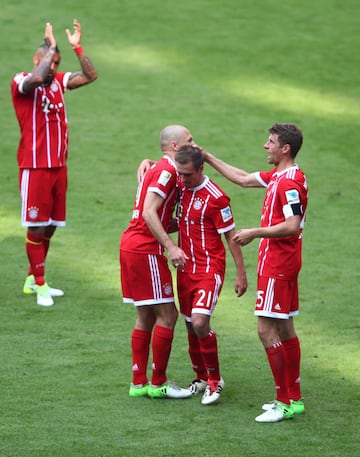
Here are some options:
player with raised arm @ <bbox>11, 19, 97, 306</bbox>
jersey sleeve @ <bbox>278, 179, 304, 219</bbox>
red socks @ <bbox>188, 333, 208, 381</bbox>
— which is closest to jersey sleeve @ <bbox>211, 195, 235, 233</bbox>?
jersey sleeve @ <bbox>278, 179, 304, 219</bbox>

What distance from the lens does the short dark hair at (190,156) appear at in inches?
263

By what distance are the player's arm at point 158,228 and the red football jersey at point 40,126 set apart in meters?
2.48

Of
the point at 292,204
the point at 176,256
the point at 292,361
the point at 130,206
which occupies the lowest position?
the point at 130,206

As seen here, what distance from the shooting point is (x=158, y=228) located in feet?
22.0

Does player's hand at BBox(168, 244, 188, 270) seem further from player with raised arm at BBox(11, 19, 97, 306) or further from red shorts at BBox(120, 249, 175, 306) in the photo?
player with raised arm at BBox(11, 19, 97, 306)

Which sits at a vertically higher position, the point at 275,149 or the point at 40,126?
the point at 275,149

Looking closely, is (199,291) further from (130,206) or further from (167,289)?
(130,206)

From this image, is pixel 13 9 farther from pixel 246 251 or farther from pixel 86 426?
pixel 86 426

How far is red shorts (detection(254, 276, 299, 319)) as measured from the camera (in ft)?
21.6

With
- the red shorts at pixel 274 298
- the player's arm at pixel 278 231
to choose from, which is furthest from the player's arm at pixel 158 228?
the red shorts at pixel 274 298

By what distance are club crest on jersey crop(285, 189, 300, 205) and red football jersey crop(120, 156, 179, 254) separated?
809 mm

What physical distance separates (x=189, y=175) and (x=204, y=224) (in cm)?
34

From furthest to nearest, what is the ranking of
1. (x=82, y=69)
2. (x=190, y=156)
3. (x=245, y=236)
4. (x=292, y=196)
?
(x=82, y=69)
(x=190, y=156)
(x=292, y=196)
(x=245, y=236)

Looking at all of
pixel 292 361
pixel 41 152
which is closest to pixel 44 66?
pixel 41 152
